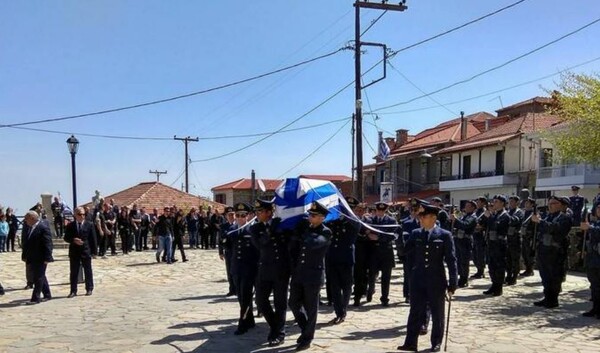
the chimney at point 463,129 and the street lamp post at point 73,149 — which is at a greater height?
the chimney at point 463,129

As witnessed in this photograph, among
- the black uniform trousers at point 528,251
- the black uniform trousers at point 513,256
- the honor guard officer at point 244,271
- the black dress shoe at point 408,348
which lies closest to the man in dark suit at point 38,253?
the honor guard officer at point 244,271

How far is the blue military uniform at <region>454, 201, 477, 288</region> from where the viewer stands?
1269 centimetres

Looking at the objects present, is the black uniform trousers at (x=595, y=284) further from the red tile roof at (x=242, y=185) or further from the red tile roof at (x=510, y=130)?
the red tile roof at (x=242, y=185)

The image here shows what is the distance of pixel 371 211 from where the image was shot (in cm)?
1166

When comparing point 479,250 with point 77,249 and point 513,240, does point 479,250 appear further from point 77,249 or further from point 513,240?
point 77,249

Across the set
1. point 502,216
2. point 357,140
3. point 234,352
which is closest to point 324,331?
point 234,352

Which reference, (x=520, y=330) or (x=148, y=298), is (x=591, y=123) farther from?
(x=148, y=298)

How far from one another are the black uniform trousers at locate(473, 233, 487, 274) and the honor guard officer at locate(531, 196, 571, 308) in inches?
119

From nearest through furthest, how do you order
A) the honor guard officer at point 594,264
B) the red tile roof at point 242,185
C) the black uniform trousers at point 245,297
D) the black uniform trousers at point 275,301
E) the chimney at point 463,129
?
the black uniform trousers at point 275,301, the black uniform trousers at point 245,297, the honor guard officer at point 594,264, the chimney at point 463,129, the red tile roof at point 242,185

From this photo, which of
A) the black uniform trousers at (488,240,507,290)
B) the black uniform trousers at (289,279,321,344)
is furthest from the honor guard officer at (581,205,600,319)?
the black uniform trousers at (289,279,321,344)

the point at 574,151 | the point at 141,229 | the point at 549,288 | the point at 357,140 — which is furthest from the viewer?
the point at 141,229

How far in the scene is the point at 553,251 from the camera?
10094mm

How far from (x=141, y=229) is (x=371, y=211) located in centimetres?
1418

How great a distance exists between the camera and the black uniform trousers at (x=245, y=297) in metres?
8.13
